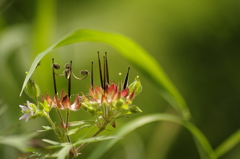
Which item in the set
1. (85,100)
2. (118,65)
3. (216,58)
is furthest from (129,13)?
(85,100)

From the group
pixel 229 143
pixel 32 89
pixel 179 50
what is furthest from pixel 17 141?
pixel 179 50

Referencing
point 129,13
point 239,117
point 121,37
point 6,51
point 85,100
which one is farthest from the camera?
point 129,13

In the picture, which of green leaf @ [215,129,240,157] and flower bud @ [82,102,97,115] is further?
green leaf @ [215,129,240,157]

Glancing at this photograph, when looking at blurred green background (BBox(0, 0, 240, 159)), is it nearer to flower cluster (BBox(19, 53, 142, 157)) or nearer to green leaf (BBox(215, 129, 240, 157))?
green leaf (BBox(215, 129, 240, 157))

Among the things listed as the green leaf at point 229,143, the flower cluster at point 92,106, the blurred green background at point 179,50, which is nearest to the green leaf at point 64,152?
the flower cluster at point 92,106

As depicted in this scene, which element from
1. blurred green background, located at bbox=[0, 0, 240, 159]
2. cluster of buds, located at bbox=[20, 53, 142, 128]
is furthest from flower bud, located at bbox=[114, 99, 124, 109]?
blurred green background, located at bbox=[0, 0, 240, 159]

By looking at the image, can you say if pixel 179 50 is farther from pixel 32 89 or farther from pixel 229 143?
pixel 32 89

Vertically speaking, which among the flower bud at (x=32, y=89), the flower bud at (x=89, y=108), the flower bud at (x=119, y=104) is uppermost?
the flower bud at (x=32, y=89)

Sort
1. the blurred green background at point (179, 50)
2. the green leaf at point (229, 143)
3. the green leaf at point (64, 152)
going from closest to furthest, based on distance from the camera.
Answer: the green leaf at point (64, 152)
the green leaf at point (229, 143)
the blurred green background at point (179, 50)

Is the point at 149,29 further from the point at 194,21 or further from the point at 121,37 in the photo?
the point at 121,37

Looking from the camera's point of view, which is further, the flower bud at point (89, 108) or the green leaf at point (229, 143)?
the green leaf at point (229, 143)

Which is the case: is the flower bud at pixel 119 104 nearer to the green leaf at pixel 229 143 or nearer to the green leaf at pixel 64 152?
the green leaf at pixel 64 152
